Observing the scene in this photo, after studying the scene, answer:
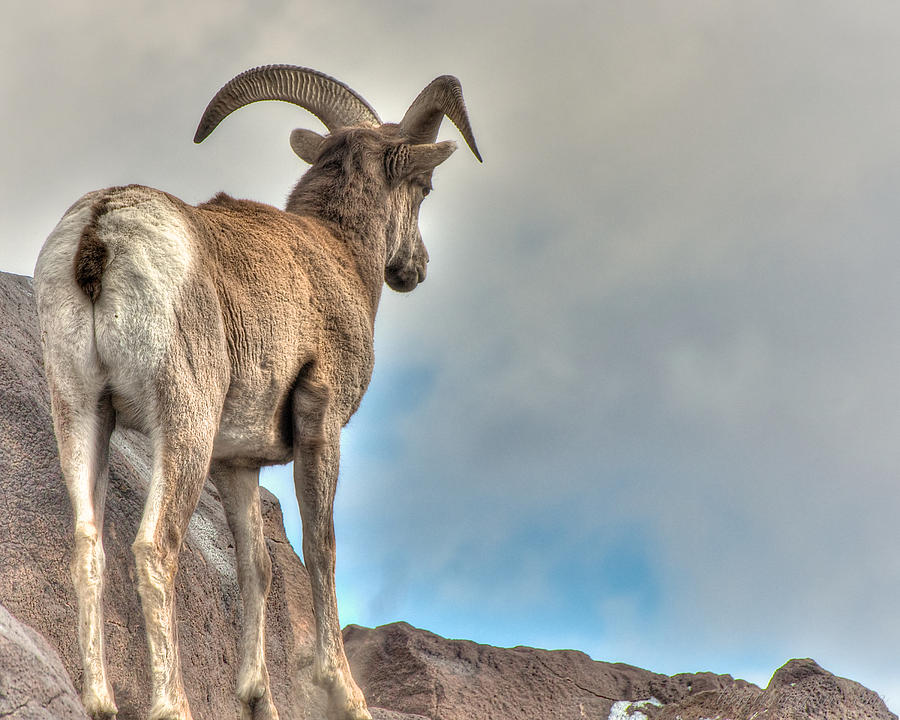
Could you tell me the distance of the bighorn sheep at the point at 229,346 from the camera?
18.4 ft

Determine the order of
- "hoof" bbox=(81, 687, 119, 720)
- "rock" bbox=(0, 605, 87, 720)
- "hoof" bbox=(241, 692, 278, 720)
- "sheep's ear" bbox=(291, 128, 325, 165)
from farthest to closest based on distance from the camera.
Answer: "sheep's ear" bbox=(291, 128, 325, 165)
"hoof" bbox=(241, 692, 278, 720)
"hoof" bbox=(81, 687, 119, 720)
"rock" bbox=(0, 605, 87, 720)

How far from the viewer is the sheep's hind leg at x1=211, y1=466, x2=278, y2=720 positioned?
694 centimetres

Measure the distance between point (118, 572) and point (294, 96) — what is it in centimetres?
473

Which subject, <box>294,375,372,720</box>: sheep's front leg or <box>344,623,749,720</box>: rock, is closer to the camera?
<box>294,375,372,720</box>: sheep's front leg

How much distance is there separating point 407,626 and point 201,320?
566 centimetres

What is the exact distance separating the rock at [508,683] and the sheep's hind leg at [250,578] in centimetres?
301

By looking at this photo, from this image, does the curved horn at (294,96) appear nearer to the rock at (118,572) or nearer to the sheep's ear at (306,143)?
the sheep's ear at (306,143)

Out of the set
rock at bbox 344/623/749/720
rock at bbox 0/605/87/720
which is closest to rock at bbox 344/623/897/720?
rock at bbox 344/623/749/720

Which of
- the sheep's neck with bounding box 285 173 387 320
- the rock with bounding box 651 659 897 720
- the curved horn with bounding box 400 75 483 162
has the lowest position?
the rock with bounding box 651 659 897 720

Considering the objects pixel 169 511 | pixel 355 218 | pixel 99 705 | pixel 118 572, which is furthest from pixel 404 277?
pixel 99 705

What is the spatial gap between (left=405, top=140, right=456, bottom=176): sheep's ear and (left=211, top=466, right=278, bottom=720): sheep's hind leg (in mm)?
3001

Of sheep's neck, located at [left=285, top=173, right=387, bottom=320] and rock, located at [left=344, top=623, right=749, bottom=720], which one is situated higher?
sheep's neck, located at [left=285, top=173, right=387, bottom=320]

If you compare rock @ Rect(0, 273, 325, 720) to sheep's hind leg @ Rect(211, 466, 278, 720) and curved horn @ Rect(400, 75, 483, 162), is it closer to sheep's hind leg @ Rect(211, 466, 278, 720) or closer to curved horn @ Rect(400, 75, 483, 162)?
sheep's hind leg @ Rect(211, 466, 278, 720)

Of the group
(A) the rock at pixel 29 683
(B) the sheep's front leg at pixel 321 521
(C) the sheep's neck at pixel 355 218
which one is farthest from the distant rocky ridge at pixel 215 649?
(C) the sheep's neck at pixel 355 218
